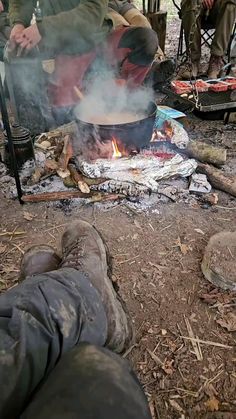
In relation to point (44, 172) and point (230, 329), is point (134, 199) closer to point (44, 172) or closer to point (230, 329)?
point (44, 172)

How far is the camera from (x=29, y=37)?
10.9 ft

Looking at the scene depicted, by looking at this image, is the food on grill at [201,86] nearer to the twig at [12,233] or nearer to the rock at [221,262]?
the rock at [221,262]

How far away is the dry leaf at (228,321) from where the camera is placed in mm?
2035

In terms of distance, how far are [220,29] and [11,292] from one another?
5555 millimetres

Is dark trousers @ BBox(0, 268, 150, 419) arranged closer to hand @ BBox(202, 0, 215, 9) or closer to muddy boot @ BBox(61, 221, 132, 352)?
muddy boot @ BBox(61, 221, 132, 352)

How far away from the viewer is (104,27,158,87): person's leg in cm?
423

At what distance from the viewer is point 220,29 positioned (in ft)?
17.9

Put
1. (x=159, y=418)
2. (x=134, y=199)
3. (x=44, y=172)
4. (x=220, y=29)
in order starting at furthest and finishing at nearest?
(x=220, y=29) < (x=44, y=172) < (x=134, y=199) < (x=159, y=418)

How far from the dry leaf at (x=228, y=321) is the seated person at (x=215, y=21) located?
4.14m

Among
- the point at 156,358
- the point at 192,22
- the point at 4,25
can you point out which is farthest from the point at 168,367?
the point at 4,25

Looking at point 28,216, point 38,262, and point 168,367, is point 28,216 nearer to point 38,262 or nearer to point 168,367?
point 38,262

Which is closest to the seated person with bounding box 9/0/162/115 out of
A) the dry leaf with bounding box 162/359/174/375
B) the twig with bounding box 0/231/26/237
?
the twig with bounding box 0/231/26/237

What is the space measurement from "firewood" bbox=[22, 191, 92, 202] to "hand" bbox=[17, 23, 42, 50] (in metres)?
1.49

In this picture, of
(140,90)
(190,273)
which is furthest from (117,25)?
(190,273)
